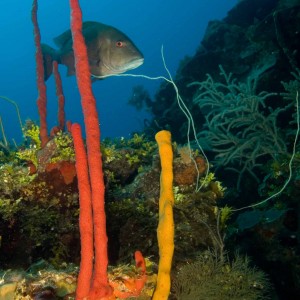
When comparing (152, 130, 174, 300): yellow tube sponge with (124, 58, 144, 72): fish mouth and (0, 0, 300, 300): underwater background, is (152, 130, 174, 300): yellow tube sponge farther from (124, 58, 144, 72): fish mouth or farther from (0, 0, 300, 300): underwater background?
(124, 58, 144, 72): fish mouth

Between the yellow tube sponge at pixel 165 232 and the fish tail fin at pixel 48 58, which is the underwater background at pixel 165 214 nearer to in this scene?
the yellow tube sponge at pixel 165 232

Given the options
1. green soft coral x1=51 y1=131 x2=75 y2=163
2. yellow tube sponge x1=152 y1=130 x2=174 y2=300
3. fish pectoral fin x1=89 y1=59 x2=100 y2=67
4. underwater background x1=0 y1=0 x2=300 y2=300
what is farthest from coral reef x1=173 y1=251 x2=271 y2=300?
fish pectoral fin x1=89 y1=59 x2=100 y2=67

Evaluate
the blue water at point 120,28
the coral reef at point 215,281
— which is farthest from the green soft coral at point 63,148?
the blue water at point 120,28

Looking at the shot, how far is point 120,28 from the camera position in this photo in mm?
127812

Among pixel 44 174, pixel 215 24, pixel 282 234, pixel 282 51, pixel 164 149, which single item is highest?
pixel 215 24

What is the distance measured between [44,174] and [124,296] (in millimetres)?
1742

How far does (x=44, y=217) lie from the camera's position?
327cm

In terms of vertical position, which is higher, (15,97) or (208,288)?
(15,97)

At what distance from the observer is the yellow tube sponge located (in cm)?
250

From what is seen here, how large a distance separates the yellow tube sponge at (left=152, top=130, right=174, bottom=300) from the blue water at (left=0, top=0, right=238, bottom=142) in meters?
111

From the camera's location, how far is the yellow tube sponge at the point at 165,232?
250 centimetres

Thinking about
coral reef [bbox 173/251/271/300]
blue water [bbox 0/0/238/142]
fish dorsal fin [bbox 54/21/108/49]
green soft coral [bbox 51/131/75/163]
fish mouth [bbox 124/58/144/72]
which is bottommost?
coral reef [bbox 173/251/271/300]

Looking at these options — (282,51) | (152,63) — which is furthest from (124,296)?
(152,63)

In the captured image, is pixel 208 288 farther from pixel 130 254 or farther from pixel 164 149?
pixel 164 149
